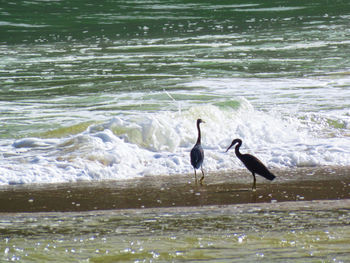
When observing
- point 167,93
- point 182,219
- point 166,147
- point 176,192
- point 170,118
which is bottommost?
point 167,93

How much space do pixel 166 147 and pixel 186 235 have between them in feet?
20.1

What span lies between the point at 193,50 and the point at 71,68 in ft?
19.2

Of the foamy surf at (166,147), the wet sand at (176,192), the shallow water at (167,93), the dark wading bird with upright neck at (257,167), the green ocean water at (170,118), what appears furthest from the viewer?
the shallow water at (167,93)

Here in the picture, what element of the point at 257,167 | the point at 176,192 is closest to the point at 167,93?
the point at 257,167

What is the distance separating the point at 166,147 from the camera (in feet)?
41.7

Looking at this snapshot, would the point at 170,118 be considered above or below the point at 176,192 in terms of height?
below

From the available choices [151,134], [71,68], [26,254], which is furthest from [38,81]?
[26,254]

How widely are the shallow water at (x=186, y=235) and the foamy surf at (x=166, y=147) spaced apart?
3.01 m

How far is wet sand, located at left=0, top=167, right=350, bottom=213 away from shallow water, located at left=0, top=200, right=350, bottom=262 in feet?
1.88

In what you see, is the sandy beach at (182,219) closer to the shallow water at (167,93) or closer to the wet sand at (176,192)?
the wet sand at (176,192)

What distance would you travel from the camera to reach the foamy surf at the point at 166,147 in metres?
11.0

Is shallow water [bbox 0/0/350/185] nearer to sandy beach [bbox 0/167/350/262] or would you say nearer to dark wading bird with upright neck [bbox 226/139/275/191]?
sandy beach [bbox 0/167/350/262]

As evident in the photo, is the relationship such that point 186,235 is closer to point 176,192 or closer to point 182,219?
point 182,219

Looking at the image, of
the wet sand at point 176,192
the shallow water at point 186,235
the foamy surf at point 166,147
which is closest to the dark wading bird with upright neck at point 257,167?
the wet sand at point 176,192
